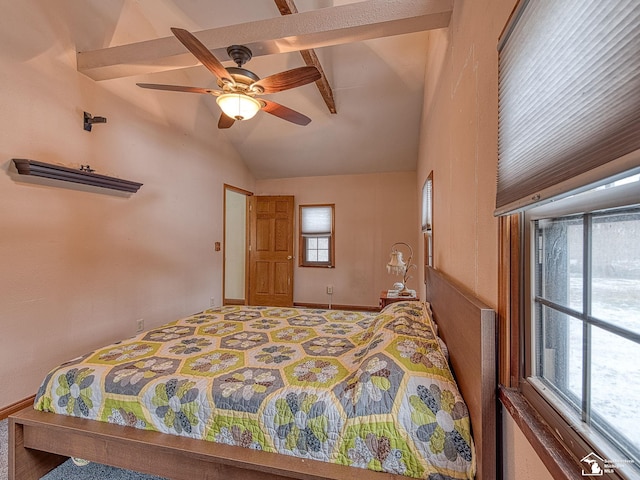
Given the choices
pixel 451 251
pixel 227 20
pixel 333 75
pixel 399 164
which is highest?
pixel 227 20

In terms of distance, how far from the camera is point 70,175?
2.55 meters

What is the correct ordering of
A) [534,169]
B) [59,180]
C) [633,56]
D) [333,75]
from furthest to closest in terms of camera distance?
1. [333,75]
2. [59,180]
3. [534,169]
4. [633,56]

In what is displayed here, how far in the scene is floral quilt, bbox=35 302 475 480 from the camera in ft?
3.92

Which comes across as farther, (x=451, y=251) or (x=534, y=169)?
(x=451, y=251)

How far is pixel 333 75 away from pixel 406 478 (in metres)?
3.94

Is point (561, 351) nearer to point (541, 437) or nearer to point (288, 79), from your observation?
point (541, 437)

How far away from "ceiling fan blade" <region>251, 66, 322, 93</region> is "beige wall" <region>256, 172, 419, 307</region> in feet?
11.5

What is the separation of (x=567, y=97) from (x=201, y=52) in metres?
1.84

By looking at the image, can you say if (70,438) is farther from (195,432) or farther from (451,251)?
(451,251)

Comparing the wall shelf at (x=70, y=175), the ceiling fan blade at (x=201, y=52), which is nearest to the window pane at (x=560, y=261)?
the ceiling fan blade at (x=201, y=52)

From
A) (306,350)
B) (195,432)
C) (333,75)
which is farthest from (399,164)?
(195,432)

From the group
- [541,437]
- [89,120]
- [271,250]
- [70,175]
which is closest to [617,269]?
[541,437]

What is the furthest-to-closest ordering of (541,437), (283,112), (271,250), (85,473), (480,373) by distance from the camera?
1. (271,250)
2. (283,112)
3. (85,473)
4. (480,373)
5. (541,437)

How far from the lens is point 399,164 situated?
5.19m
